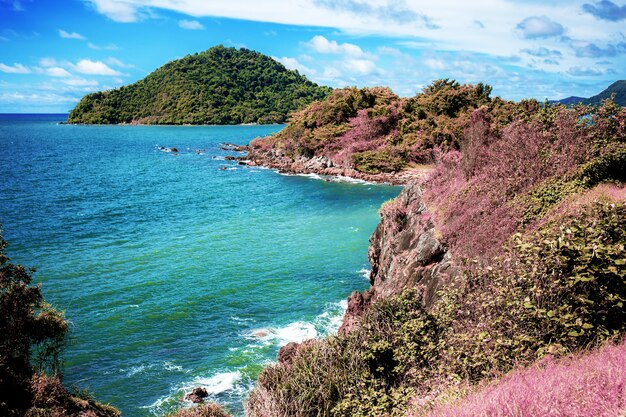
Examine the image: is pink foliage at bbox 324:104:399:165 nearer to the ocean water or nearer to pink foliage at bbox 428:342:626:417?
the ocean water

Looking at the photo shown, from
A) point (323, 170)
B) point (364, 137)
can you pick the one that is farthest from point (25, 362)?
point (364, 137)

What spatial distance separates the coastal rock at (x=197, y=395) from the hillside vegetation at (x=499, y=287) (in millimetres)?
6016

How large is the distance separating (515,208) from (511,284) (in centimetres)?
770

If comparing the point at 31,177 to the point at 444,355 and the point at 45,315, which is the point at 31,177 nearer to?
the point at 45,315

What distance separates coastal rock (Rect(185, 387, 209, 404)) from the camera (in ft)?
64.5

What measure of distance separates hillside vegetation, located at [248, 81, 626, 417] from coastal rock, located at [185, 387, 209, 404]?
602cm

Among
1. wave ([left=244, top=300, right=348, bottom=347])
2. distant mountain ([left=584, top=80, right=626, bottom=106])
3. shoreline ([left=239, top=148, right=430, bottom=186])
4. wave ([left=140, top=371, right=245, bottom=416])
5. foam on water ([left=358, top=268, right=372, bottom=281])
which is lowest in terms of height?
wave ([left=140, top=371, right=245, bottom=416])

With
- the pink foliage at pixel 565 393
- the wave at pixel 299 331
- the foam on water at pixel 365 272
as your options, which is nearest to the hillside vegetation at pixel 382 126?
the foam on water at pixel 365 272

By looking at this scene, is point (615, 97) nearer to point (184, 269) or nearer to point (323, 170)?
point (184, 269)

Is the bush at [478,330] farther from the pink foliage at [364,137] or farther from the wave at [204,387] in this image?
the pink foliage at [364,137]

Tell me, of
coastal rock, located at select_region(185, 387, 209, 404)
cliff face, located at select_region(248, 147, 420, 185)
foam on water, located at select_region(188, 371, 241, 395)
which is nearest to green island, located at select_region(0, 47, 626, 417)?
foam on water, located at select_region(188, 371, 241, 395)

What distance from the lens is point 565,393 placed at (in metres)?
6.66

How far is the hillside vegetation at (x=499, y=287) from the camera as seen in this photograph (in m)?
9.43

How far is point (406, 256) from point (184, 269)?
64.9ft
